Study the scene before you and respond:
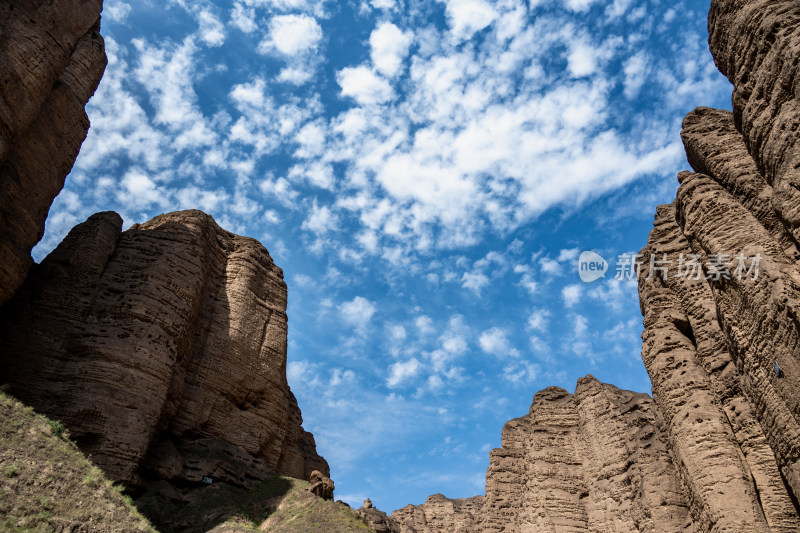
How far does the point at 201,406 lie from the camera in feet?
101

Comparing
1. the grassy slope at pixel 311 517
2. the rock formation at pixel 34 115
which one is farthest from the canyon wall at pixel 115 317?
the grassy slope at pixel 311 517

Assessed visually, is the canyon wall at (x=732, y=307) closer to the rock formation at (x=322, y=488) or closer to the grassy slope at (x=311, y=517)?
the grassy slope at (x=311, y=517)

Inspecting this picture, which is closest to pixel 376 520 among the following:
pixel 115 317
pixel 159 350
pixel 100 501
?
pixel 100 501

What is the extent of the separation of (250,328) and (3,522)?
820 inches

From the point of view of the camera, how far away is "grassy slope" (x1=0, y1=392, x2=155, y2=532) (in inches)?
622

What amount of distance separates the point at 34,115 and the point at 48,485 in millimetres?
16234

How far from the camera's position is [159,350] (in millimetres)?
27844

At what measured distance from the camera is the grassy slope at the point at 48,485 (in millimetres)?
15797

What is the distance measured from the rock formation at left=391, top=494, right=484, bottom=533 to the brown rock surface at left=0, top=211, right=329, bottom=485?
3912cm

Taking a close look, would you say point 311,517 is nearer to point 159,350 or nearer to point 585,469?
point 159,350

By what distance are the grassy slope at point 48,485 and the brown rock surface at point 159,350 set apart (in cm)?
324

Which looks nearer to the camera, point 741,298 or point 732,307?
point 741,298

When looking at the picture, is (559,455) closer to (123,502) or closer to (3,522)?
(123,502)

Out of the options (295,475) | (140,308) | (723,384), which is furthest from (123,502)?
(723,384)
